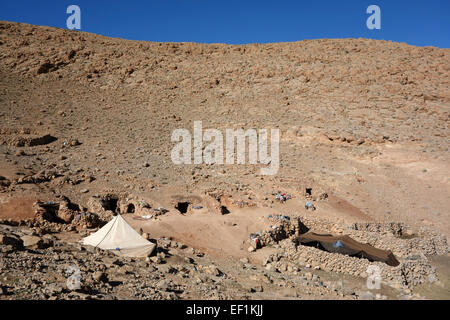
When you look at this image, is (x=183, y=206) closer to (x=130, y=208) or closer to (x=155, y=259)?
(x=130, y=208)

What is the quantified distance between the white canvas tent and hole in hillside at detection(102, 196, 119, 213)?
4.19 meters

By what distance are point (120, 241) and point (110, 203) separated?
559cm

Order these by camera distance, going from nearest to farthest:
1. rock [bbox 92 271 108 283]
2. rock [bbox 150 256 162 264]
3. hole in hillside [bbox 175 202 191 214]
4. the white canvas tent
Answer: rock [bbox 92 271 108 283], rock [bbox 150 256 162 264], the white canvas tent, hole in hillside [bbox 175 202 191 214]

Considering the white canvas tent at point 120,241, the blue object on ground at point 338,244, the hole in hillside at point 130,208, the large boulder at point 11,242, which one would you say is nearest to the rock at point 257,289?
the white canvas tent at point 120,241

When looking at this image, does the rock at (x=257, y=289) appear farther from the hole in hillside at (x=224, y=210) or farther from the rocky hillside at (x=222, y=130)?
the hole in hillside at (x=224, y=210)

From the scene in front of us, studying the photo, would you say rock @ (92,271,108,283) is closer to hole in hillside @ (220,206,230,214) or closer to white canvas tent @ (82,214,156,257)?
white canvas tent @ (82,214,156,257)

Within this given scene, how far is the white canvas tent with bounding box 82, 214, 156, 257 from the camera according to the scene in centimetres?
1050

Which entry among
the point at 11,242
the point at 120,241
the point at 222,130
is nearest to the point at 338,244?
the point at 120,241

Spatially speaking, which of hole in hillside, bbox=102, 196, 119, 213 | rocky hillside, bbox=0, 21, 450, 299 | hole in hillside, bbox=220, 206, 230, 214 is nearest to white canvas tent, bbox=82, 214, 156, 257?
rocky hillside, bbox=0, 21, 450, 299

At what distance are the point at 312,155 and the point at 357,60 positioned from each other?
15.1 m

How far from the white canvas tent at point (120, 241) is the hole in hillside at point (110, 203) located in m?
4.19

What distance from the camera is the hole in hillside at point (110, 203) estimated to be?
50.1ft

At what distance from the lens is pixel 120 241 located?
1079 centimetres
